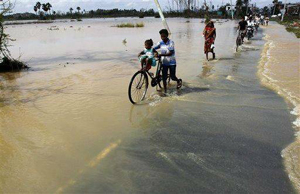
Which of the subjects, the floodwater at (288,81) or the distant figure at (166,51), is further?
the distant figure at (166,51)

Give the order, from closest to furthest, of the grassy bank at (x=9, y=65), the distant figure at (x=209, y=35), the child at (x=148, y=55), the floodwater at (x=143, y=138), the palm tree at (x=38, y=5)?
1. the floodwater at (x=143, y=138)
2. the child at (x=148, y=55)
3. the grassy bank at (x=9, y=65)
4. the distant figure at (x=209, y=35)
5. the palm tree at (x=38, y=5)

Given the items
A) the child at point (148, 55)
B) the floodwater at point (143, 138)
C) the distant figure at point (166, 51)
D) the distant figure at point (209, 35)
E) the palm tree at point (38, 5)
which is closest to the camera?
the floodwater at point (143, 138)

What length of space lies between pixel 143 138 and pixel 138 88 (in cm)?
199

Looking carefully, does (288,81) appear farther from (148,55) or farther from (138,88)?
(138,88)

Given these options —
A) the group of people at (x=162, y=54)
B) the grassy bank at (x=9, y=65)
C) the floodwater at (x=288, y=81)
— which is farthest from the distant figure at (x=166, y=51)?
the grassy bank at (x=9, y=65)

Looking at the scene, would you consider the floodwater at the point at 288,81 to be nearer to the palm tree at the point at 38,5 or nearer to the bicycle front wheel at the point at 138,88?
the bicycle front wheel at the point at 138,88

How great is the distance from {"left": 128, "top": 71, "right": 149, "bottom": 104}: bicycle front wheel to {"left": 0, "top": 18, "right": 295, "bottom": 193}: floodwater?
0.87 ft

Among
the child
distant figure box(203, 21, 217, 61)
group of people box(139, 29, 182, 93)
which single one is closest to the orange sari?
distant figure box(203, 21, 217, 61)

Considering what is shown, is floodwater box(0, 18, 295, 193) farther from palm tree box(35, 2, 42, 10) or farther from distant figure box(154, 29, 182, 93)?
palm tree box(35, 2, 42, 10)

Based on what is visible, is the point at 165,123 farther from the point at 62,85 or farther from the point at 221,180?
the point at 62,85

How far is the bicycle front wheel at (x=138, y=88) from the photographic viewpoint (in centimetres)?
586

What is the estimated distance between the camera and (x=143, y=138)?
432 centimetres

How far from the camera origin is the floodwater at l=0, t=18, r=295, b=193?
3174mm

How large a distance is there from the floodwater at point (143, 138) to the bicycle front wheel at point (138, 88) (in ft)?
0.87
